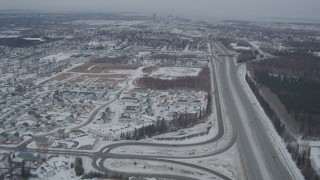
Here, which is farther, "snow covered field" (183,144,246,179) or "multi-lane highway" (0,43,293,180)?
"multi-lane highway" (0,43,293,180)

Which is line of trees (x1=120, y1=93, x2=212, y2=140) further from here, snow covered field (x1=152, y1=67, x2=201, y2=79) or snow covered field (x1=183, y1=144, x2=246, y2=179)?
snow covered field (x1=152, y1=67, x2=201, y2=79)

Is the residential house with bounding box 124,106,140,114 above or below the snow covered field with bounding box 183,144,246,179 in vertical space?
above

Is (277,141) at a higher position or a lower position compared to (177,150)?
higher

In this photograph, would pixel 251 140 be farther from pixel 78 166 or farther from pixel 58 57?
pixel 58 57

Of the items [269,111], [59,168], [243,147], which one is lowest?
[59,168]

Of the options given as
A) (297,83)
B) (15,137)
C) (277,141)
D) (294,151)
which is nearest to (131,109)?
(15,137)

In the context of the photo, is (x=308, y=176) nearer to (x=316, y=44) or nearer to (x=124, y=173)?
(x=124, y=173)

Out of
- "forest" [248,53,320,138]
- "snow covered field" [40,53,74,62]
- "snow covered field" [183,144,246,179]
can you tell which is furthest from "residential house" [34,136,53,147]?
"snow covered field" [40,53,74,62]

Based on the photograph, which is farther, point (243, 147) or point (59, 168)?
point (243, 147)

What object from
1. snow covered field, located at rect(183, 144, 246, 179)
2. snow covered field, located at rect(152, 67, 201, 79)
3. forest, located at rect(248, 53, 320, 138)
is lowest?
snow covered field, located at rect(183, 144, 246, 179)
